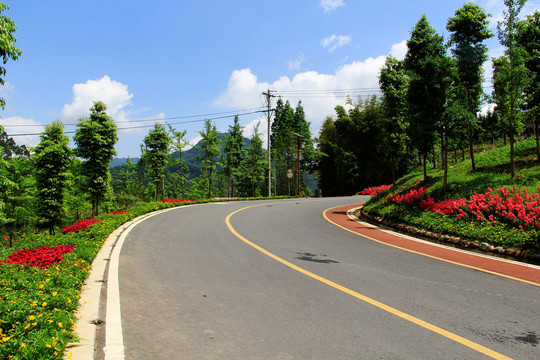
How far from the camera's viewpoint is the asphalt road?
3.36 metres

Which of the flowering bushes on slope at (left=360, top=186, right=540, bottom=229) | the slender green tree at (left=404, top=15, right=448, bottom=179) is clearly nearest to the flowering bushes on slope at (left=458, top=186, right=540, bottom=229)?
the flowering bushes on slope at (left=360, top=186, right=540, bottom=229)

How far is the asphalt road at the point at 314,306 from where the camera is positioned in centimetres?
336

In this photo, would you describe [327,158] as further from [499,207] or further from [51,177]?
[499,207]

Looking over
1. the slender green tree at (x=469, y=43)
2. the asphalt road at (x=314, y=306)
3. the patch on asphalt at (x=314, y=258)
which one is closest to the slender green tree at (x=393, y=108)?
the slender green tree at (x=469, y=43)

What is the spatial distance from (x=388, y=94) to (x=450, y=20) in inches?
222

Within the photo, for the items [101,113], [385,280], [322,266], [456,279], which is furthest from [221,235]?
[101,113]

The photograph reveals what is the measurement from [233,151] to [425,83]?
122ft

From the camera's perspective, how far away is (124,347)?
11.0 feet

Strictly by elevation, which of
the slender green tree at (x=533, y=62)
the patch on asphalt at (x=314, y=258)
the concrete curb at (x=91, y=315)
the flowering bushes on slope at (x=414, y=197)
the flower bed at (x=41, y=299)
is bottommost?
the patch on asphalt at (x=314, y=258)

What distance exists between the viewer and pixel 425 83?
13789mm

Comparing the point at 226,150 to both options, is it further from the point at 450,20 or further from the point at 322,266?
the point at 322,266

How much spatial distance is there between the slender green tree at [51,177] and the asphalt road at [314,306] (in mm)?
23561

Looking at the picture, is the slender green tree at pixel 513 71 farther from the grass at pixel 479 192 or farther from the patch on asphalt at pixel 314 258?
the patch on asphalt at pixel 314 258

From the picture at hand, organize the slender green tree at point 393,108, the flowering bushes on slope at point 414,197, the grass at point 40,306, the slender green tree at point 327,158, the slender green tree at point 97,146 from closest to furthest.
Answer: the grass at point 40,306 < the flowering bushes on slope at point 414,197 < the slender green tree at point 393,108 < the slender green tree at point 97,146 < the slender green tree at point 327,158
